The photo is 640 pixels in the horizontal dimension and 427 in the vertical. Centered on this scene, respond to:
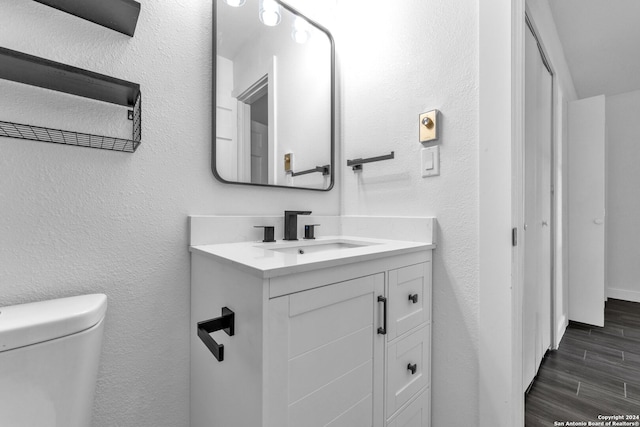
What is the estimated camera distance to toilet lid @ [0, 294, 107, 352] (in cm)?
58

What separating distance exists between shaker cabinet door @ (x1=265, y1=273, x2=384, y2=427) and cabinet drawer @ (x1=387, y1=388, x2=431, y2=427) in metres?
0.13

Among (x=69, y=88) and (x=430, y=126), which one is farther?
(x=430, y=126)

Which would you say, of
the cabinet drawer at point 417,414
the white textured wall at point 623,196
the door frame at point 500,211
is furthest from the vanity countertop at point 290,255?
the white textured wall at point 623,196

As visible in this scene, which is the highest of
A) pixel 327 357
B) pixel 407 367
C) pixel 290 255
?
pixel 290 255

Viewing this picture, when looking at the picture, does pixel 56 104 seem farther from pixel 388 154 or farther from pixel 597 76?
pixel 597 76

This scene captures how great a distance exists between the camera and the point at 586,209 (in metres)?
2.27

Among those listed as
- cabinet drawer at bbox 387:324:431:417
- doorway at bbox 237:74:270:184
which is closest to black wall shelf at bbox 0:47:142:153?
doorway at bbox 237:74:270:184

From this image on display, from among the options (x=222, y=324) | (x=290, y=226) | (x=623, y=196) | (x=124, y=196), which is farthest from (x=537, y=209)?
(x=623, y=196)

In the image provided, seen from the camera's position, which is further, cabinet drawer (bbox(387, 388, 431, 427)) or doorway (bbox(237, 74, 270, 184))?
doorway (bbox(237, 74, 270, 184))

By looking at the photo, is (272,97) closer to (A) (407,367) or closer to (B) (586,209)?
(A) (407,367)

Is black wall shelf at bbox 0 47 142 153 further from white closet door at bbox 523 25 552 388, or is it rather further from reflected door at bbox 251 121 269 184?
white closet door at bbox 523 25 552 388

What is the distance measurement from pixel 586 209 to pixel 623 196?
120cm

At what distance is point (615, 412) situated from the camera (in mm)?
1242

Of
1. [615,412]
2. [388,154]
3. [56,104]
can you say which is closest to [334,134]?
[388,154]
